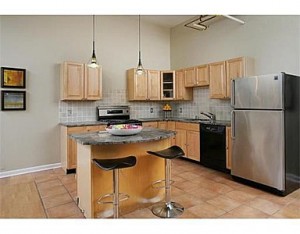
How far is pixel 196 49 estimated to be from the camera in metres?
5.44

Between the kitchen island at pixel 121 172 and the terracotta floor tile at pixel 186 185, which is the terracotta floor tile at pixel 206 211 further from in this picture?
the terracotta floor tile at pixel 186 185

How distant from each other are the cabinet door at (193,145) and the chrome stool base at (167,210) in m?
2.03

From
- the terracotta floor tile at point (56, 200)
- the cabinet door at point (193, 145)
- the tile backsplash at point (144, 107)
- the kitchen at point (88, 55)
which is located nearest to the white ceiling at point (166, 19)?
the kitchen at point (88, 55)

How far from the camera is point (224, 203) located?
288cm

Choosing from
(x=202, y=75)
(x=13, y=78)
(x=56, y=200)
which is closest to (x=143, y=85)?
(x=202, y=75)

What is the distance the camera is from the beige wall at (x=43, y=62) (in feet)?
13.3

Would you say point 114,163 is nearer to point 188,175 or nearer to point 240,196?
point 240,196

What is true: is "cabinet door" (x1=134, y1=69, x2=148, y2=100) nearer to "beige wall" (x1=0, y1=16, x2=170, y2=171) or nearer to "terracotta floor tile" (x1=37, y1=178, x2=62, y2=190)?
"beige wall" (x1=0, y1=16, x2=170, y2=171)

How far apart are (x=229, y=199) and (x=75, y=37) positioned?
4.28m

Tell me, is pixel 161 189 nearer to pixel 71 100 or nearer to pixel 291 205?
pixel 291 205

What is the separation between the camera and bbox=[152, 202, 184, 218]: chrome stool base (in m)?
2.55

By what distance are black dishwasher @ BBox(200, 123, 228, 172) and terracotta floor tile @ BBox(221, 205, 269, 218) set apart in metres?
1.39

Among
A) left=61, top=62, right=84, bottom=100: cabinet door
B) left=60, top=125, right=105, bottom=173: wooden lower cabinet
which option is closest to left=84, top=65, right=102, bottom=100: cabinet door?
left=61, top=62, right=84, bottom=100: cabinet door
